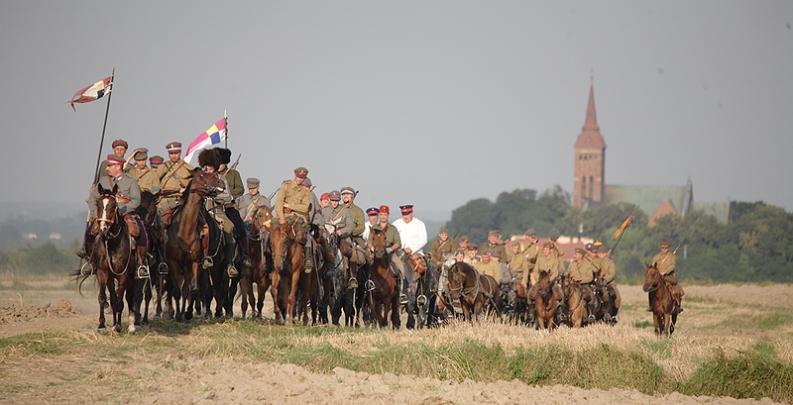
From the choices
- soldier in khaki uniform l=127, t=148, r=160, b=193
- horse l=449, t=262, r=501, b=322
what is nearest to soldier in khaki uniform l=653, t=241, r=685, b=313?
horse l=449, t=262, r=501, b=322

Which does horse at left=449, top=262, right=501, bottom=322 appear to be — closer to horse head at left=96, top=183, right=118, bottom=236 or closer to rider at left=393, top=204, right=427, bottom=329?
rider at left=393, top=204, right=427, bottom=329

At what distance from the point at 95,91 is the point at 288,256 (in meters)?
4.55

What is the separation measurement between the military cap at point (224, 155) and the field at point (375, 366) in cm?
309

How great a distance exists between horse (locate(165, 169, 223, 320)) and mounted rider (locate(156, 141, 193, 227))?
38cm

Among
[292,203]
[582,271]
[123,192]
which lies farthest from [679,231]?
[123,192]

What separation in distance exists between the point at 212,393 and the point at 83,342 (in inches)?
149

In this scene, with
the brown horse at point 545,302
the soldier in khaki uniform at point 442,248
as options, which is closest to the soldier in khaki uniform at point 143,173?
the soldier in khaki uniform at point 442,248

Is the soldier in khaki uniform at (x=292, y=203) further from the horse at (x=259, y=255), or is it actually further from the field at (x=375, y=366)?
the field at (x=375, y=366)

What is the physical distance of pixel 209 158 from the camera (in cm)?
2311

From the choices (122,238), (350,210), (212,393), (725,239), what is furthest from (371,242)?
(725,239)

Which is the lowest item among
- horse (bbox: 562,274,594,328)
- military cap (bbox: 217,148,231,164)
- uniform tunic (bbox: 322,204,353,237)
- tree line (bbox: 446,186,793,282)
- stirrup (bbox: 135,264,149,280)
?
tree line (bbox: 446,186,793,282)

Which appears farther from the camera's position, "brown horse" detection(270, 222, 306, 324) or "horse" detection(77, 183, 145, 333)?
"brown horse" detection(270, 222, 306, 324)

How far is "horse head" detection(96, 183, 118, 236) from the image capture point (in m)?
19.0

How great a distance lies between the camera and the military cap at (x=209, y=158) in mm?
23047
